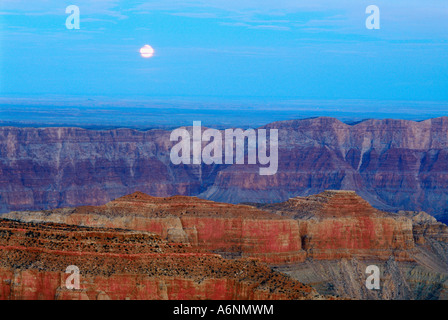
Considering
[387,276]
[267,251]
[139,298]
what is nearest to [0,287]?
[139,298]

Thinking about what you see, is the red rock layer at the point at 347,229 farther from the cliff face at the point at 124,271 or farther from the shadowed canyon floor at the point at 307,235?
the cliff face at the point at 124,271

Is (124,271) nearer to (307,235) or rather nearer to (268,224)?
(268,224)

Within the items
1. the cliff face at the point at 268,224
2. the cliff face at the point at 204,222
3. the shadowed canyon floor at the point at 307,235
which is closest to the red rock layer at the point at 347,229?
the cliff face at the point at 268,224

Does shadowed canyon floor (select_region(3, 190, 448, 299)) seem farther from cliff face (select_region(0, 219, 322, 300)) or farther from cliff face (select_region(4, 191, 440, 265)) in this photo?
cliff face (select_region(0, 219, 322, 300))

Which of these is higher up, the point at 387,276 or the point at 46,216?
the point at 46,216

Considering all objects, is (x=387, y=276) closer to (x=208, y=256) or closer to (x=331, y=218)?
(x=331, y=218)

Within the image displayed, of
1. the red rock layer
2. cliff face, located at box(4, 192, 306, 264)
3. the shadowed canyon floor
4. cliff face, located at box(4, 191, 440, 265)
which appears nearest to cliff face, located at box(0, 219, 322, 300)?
the shadowed canyon floor
